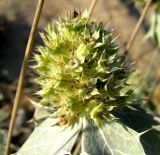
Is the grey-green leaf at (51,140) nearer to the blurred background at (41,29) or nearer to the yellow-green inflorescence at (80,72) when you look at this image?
the yellow-green inflorescence at (80,72)

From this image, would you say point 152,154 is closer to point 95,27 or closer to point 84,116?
point 84,116

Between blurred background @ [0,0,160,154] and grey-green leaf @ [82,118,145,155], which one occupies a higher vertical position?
blurred background @ [0,0,160,154]

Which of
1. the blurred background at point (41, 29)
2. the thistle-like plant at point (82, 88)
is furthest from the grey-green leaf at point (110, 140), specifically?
the blurred background at point (41, 29)

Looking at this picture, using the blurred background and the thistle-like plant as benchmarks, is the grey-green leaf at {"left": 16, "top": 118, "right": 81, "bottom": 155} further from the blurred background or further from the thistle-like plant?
the blurred background

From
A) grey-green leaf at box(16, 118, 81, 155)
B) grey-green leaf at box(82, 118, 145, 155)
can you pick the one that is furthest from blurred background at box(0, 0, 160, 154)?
grey-green leaf at box(82, 118, 145, 155)

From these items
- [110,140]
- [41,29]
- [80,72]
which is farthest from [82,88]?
[41,29]

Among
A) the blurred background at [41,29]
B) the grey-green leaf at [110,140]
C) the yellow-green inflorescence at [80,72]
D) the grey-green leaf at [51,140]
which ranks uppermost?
the blurred background at [41,29]

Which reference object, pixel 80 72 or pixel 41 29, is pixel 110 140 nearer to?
pixel 80 72
